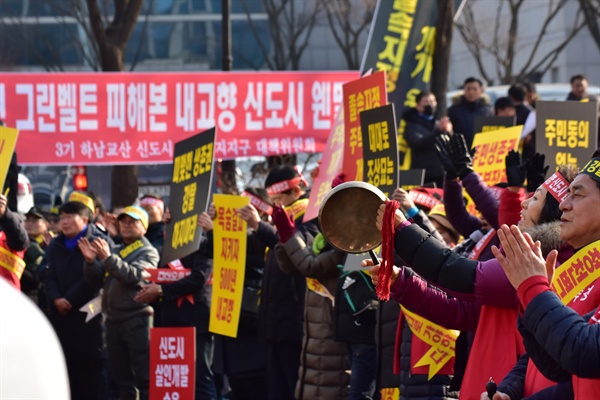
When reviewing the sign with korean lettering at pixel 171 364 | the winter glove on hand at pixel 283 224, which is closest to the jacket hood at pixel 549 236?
the winter glove on hand at pixel 283 224

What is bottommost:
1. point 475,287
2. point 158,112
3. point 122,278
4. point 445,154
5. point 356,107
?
point 122,278

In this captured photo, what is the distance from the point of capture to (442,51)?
17.4 meters

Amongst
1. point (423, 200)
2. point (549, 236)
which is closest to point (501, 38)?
point (423, 200)

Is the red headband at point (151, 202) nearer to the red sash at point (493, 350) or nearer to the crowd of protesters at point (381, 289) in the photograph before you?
the crowd of protesters at point (381, 289)

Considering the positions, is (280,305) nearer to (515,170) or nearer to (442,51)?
(515,170)

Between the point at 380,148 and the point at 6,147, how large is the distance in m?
3.76

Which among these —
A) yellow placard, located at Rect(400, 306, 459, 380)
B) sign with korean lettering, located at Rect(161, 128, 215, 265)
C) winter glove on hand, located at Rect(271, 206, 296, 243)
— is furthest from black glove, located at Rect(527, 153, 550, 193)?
sign with korean lettering, located at Rect(161, 128, 215, 265)

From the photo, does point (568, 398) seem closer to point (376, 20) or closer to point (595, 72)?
point (376, 20)

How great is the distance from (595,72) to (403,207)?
37144 mm

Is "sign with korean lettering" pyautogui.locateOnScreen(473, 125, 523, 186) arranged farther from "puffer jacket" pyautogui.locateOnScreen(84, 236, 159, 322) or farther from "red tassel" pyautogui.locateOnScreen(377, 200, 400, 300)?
"red tassel" pyautogui.locateOnScreen(377, 200, 400, 300)

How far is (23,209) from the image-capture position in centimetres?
1823

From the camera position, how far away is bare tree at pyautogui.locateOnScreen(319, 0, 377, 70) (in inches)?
1235

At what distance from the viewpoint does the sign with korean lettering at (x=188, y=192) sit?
31.8 ft

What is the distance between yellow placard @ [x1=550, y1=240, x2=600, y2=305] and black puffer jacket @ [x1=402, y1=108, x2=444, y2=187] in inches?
329
